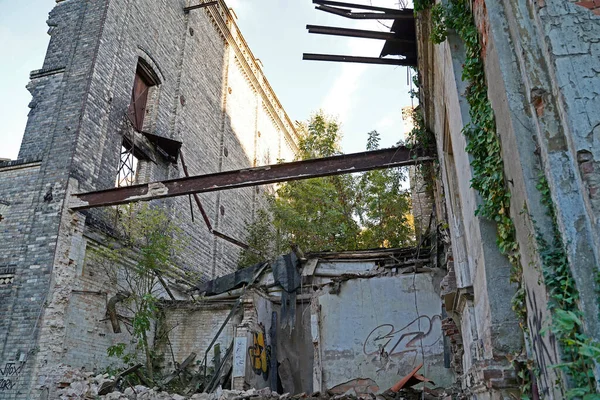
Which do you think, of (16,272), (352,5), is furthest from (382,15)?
(16,272)

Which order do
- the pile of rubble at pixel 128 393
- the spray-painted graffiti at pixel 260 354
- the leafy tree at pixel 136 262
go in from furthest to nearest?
the spray-painted graffiti at pixel 260 354
the leafy tree at pixel 136 262
the pile of rubble at pixel 128 393

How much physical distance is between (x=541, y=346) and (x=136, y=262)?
37.2 feet

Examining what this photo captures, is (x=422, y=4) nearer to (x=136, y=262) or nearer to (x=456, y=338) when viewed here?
(x=456, y=338)

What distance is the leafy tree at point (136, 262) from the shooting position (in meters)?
11.3

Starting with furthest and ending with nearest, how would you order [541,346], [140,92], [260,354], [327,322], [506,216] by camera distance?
[140,92], [260,354], [327,322], [506,216], [541,346]

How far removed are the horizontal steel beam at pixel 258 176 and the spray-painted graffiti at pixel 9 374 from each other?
11.4 ft

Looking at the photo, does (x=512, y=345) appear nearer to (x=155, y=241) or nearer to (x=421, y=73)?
(x=421, y=73)

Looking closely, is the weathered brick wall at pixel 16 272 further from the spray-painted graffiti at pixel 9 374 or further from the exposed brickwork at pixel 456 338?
the exposed brickwork at pixel 456 338

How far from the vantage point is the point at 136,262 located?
40.5 feet

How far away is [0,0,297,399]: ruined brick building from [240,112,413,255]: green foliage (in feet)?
6.36

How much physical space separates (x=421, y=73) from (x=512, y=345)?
509 centimetres

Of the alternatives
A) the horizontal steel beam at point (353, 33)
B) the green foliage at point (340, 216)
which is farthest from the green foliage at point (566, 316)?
the green foliage at point (340, 216)

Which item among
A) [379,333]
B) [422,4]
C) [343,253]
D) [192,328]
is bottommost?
[379,333]

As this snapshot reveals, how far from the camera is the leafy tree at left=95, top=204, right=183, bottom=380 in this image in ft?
37.2
